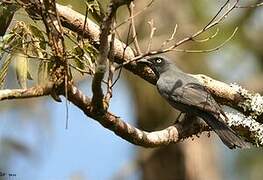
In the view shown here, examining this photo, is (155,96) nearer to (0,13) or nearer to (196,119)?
(196,119)

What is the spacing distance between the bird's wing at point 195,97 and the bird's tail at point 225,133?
44 mm

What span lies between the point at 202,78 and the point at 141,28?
3.24 m

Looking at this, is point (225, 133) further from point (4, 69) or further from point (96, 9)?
point (4, 69)

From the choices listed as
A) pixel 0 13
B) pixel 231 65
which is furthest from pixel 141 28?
pixel 0 13

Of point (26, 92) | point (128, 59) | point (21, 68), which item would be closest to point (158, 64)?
point (128, 59)

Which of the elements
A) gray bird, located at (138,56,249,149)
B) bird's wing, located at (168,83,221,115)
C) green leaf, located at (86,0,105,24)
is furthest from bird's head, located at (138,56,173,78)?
green leaf, located at (86,0,105,24)

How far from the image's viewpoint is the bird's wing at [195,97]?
306 cm

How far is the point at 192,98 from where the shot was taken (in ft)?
10.4

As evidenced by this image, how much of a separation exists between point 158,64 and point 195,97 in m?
0.34

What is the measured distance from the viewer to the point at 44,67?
257 cm

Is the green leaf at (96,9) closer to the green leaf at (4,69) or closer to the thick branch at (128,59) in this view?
the thick branch at (128,59)

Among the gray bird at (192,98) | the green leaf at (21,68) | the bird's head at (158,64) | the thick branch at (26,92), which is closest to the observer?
the thick branch at (26,92)

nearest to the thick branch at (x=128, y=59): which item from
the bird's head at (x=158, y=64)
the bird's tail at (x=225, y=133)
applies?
the bird's head at (x=158, y=64)

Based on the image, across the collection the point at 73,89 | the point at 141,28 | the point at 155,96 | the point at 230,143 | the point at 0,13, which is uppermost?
the point at 0,13
